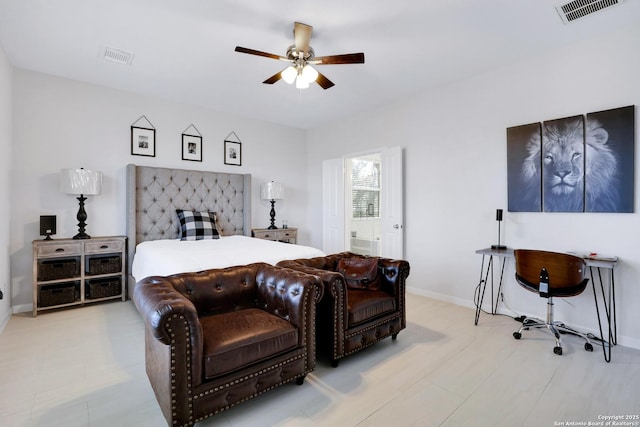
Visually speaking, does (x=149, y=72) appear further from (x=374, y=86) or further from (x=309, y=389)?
(x=309, y=389)

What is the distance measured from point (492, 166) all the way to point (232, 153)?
3.83m

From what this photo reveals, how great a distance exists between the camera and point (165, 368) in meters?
1.61

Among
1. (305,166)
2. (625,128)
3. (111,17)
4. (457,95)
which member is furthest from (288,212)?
(625,128)

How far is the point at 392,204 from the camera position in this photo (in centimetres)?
452

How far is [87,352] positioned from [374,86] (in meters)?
4.13

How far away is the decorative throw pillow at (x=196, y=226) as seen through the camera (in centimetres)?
416

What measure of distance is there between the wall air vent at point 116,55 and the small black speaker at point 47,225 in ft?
6.28

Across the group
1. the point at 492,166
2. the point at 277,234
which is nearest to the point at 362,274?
the point at 492,166

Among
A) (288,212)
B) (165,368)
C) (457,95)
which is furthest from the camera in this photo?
(288,212)

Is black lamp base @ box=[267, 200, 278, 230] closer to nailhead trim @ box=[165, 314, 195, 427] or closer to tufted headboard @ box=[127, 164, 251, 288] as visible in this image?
tufted headboard @ box=[127, 164, 251, 288]

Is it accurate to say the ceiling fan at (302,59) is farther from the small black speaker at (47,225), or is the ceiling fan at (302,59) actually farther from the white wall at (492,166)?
the small black speaker at (47,225)

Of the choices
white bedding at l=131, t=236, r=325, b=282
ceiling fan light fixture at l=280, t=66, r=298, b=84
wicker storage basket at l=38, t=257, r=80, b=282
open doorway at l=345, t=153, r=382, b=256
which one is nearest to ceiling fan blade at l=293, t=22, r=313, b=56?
ceiling fan light fixture at l=280, t=66, r=298, b=84

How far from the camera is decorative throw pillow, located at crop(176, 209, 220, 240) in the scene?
13.6 feet

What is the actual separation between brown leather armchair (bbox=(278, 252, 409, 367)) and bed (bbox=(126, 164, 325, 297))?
63 centimetres
